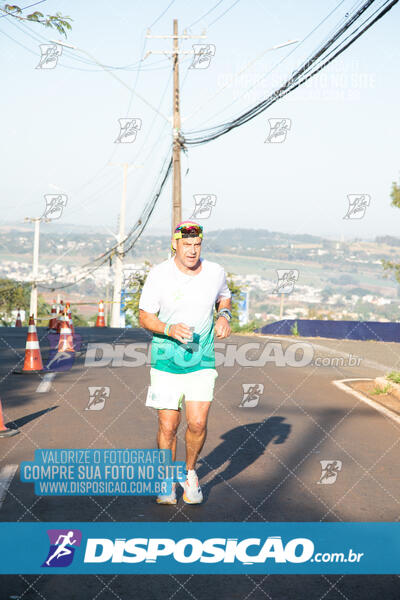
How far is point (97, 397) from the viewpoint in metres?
11.0

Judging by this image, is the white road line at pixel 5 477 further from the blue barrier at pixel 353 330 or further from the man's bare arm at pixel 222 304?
the blue barrier at pixel 353 330

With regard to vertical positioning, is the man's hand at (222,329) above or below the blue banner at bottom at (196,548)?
above

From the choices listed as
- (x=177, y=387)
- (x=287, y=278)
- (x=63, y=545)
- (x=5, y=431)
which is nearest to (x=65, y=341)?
(x=5, y=431)

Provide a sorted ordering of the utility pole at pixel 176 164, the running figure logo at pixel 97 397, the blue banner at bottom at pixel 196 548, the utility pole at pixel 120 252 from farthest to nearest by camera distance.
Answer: the utility pole at pixel 120 252
the utility pole at pixel 176 164
the running figure logo at pixel 97 397
the blue banner at bottom at pixel 196 548

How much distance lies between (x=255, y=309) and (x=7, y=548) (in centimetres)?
13600

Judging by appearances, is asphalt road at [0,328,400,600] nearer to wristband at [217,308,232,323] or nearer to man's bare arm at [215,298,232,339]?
man's bare arm at [215,298,232,339]

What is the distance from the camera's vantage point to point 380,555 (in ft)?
15.7

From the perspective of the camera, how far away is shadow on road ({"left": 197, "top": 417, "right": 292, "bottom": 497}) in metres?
6.83

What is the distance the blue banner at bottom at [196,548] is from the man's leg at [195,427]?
780 millimetres

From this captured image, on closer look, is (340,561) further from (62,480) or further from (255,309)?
(255,309)

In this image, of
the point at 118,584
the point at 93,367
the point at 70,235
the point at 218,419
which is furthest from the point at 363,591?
the point at 70,235

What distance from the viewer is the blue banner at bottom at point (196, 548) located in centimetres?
453

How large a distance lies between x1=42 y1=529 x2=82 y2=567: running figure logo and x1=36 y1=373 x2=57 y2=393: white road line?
6647 millimetres

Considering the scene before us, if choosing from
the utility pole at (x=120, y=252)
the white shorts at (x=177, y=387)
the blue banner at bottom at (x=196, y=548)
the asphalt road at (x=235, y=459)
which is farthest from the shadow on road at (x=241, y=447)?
the utility pole at (x=120, y=252)
